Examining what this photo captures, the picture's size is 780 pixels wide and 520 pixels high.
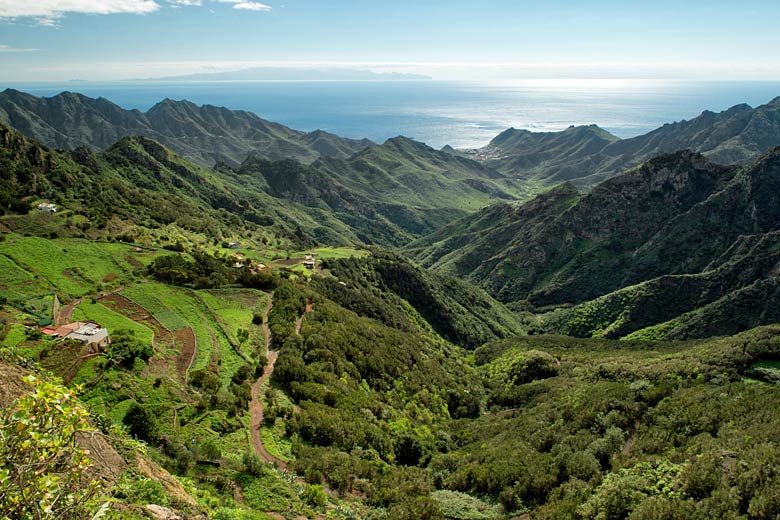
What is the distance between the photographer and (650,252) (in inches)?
4803

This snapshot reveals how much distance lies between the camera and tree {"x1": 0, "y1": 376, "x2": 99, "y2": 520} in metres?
6.23

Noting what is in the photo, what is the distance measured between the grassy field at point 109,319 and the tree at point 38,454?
3362 cm

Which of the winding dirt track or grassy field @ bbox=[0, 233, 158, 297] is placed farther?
grassy field @ bbox=[0, 233, 158, 297]

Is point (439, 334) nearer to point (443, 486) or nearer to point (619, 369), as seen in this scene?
point (619, 369)

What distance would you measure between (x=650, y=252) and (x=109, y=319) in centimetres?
12676

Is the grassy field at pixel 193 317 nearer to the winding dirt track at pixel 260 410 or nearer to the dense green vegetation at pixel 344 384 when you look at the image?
the dense green vegetation at pixel 344 384

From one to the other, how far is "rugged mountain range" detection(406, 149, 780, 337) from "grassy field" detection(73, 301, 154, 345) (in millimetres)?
87507

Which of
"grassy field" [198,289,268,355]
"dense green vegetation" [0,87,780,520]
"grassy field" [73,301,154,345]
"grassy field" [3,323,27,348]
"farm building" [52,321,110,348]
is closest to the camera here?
"dense green vegetation" [0,87,780,520]

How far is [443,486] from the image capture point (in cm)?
3331

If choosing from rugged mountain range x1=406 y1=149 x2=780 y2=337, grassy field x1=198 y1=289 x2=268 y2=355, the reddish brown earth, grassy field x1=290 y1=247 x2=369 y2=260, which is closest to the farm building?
the reddish brown earth

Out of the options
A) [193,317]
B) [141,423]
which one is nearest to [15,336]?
[141,423]

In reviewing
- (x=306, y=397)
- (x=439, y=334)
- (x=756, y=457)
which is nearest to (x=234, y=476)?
(x=306, y=397)

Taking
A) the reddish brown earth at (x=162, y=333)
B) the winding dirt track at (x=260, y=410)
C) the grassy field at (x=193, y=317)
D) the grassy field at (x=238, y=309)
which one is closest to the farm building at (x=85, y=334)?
the reddish brown earth at (x=162, y=333)

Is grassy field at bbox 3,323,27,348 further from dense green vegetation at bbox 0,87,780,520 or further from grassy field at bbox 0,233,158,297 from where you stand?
grassy field at bbox 0,233,158,297
